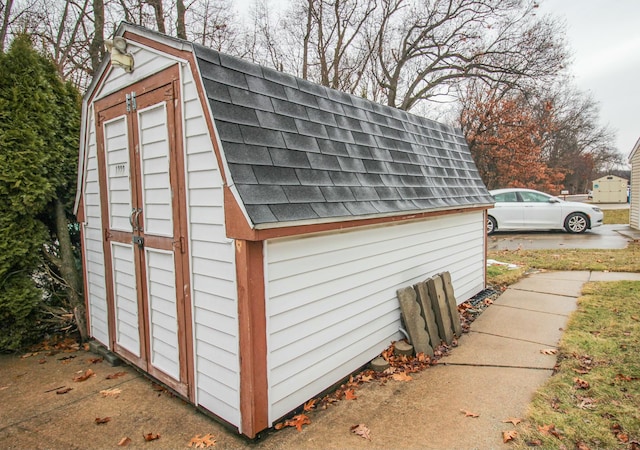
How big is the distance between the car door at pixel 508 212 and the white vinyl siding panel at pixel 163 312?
43.7ft

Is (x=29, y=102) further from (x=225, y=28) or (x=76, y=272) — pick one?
(x=225, y=28)

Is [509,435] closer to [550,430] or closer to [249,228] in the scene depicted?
[550,430]

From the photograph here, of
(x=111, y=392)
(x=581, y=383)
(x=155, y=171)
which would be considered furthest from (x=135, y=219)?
(x=581, y=383)

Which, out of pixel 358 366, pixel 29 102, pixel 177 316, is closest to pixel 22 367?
pixel 177 316

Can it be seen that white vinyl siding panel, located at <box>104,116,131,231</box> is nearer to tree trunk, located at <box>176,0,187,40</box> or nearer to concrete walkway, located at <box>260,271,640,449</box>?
concrete walkway, located at <box>260,271,640,449</box>

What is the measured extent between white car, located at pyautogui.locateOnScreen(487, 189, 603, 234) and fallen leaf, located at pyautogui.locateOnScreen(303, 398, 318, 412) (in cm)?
1242

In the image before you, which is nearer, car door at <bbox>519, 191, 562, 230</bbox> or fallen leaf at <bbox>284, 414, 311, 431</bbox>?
fallen leaf at <bbox>284, 414, 311, 431</bbox>

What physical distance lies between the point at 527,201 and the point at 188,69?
46.4ft

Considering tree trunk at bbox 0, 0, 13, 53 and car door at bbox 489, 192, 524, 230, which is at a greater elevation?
tree trunk at bbox 0, 0, 13, 53

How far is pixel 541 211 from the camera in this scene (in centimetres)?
1380

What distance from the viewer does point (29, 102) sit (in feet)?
14.3

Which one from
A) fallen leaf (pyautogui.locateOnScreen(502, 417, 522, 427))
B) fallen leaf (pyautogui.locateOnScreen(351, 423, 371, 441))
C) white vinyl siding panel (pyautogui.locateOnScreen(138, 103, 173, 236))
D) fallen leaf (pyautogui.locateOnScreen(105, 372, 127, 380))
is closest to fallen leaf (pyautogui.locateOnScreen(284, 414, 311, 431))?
fallen leaf (pyautogui.locateOnScreen(351, 423, 371, 441))

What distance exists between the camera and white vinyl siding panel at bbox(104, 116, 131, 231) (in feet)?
12.4

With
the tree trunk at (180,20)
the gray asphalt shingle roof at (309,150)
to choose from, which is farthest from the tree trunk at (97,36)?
the gray asphalt shingle roof at (309,150)
